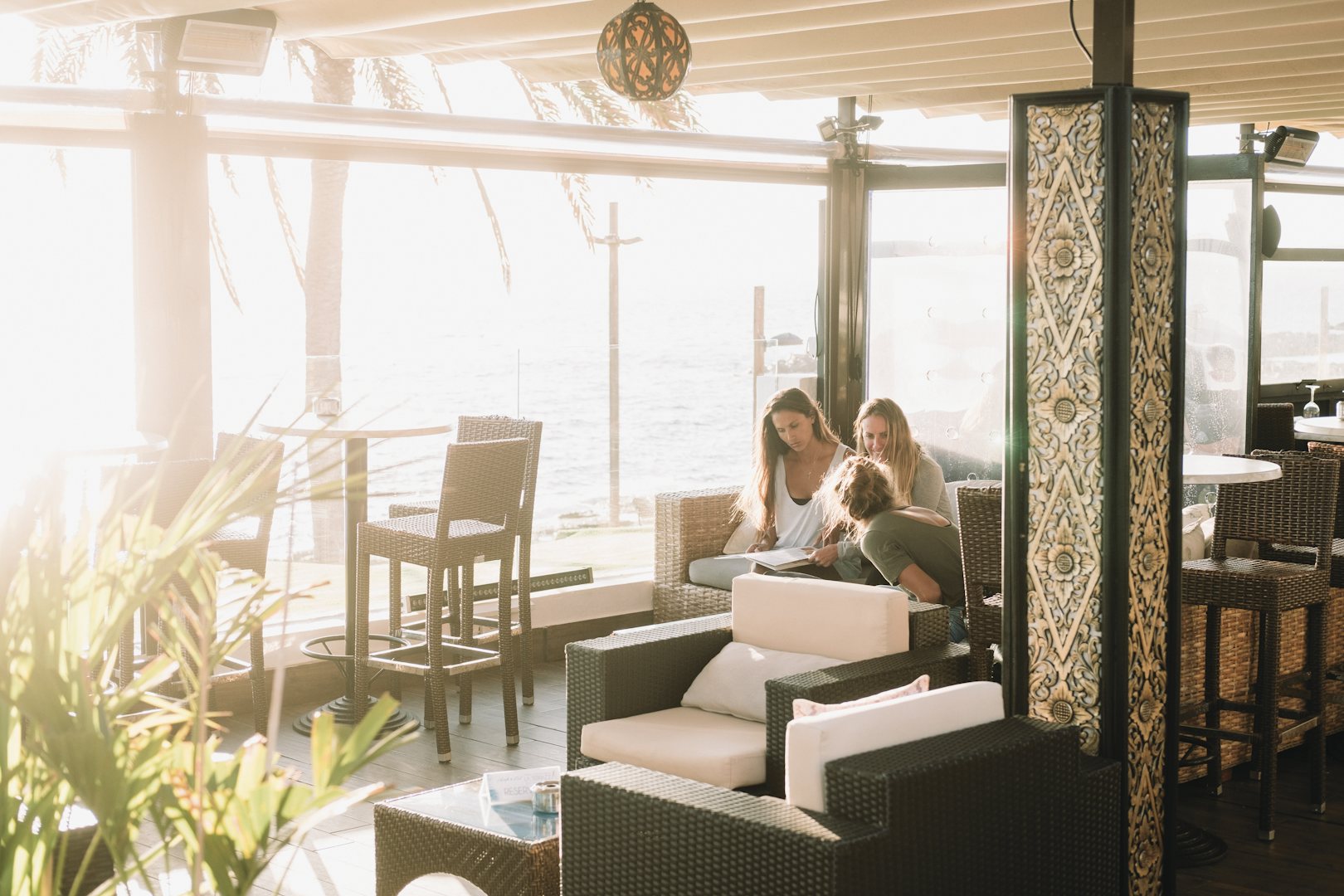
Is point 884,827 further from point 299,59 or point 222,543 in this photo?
point 299,59

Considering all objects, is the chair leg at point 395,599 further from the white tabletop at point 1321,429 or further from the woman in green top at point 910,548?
the white tabletop at point 1321,429

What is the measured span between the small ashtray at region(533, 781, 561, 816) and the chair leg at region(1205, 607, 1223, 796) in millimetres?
2268

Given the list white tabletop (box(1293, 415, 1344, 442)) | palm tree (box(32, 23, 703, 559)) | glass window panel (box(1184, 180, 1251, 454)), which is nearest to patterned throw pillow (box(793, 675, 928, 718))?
glass window panel (box(1184, 180, 1251, 454))

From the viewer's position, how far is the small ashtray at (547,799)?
3.29 m

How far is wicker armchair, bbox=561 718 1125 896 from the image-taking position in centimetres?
271

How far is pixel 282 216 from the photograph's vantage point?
11062 millimetres

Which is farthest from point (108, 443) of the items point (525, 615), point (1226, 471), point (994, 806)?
point (1226, 471)

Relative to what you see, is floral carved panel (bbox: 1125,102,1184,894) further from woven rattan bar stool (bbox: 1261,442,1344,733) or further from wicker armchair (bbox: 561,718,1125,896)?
woven rattan bar stool (bbox: 1261,442,1344,733)

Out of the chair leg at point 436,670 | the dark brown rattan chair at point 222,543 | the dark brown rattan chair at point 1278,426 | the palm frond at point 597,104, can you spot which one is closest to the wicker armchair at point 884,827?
the dark brown rattan chair at point 222,543

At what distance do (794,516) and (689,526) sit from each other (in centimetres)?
71

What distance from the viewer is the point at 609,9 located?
5152mm

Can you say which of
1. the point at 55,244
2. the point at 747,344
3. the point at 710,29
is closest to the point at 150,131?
the point at 710,29

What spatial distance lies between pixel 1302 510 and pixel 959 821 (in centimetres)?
236

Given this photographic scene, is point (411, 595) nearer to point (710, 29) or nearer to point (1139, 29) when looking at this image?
point (710, 29)
